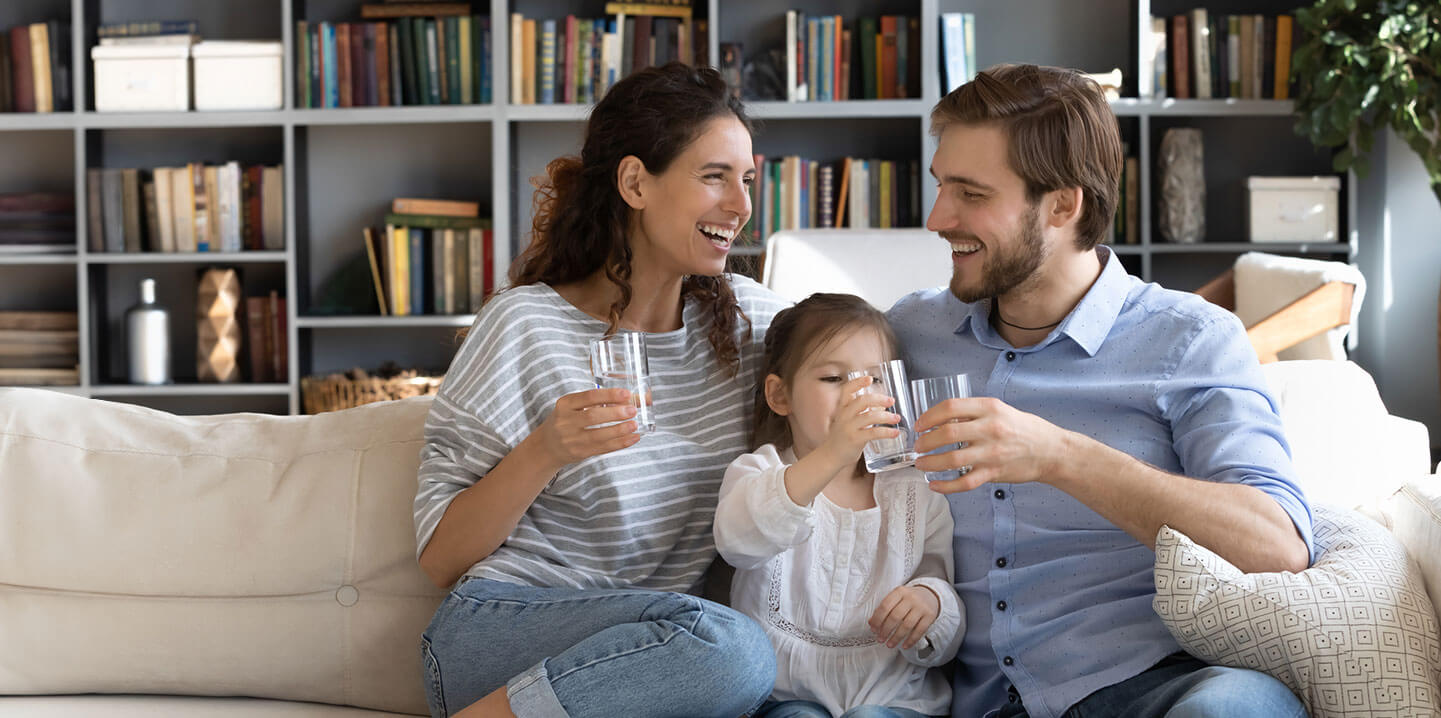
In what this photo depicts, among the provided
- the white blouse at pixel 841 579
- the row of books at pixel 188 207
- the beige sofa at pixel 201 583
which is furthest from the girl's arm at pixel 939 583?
the row of books at pixel 188 207

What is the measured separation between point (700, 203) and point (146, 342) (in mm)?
3116

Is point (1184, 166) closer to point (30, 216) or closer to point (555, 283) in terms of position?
point (555, 283)

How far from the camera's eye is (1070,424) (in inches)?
63.4

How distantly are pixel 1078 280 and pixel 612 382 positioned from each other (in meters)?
0.67

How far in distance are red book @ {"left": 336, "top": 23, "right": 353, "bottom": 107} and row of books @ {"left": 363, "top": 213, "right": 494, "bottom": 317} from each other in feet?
1.38

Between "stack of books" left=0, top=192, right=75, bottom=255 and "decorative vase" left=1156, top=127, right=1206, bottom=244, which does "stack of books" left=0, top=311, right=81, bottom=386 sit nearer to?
"stack of books" left=0, top=192, right=75, bottom=255

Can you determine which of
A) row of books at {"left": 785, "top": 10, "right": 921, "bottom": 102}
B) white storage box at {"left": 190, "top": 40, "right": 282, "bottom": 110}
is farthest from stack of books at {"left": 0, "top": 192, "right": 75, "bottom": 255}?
row of books at {"left": 785, "top": 10, "right": 921, "bottom": 102}

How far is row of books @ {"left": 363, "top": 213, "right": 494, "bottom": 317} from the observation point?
4.24 metres

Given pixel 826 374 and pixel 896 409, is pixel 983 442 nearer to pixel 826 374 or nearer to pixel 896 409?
pixel 896 409

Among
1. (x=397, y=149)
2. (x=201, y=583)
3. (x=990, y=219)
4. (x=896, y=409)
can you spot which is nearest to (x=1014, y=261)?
(x=990, y=219)

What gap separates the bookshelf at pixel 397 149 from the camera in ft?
13.5

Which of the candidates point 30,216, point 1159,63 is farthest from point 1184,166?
point 30,216

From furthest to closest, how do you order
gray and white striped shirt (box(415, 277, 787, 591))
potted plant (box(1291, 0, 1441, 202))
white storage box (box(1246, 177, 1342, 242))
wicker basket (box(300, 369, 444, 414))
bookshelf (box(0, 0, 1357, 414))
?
bookshelf (box(0, 0, 1357, 414)), white storage box (box(1246, 177, 1342, 242)), wicker basket (box(300, 369, 444, 414)), potted plant (box(1291, 0, 1441, 202)), gray and white striped shirt (box(415, 277, 787, 591))

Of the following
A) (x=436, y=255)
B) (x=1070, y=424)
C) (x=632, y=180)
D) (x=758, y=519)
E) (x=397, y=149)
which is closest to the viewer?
(x=758, y=519)
